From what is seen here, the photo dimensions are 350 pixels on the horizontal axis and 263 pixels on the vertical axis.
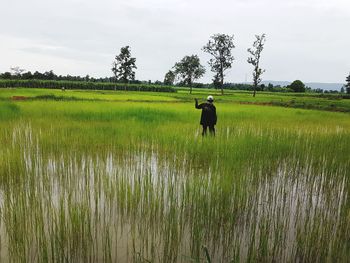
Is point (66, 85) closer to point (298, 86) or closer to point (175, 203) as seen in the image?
point (298, 86)

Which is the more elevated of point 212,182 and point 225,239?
point 212,182

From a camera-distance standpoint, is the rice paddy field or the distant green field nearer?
the rice paddy field

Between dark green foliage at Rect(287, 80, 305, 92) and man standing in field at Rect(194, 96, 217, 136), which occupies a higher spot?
dark green foliage at Rect(287, 80, 305, 92)

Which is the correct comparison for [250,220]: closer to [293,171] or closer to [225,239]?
[225,239]

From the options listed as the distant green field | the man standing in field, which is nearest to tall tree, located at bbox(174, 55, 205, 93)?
the distant green field

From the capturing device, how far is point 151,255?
142 inches

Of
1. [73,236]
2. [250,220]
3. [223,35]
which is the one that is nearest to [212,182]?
[250,220]

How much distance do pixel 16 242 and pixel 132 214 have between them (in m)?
1.54

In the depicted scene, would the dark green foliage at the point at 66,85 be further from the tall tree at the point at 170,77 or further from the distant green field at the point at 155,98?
the tall tree at the point at 170,77

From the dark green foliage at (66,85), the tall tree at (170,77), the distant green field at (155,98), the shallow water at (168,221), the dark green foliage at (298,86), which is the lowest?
the shallow water at (168,221)

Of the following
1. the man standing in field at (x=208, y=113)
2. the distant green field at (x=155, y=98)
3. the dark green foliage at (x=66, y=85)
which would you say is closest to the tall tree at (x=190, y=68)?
the dark green foliage at (x=66, y=85)

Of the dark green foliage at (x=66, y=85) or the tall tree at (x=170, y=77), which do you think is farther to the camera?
the tall tree at (x=170, y=77)

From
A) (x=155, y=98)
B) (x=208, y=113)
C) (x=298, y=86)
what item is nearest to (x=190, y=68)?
(x=298, y=86)

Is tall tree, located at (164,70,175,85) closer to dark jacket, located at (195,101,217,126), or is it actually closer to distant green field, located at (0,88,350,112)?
distant green field, located at (0,88,350,112)
